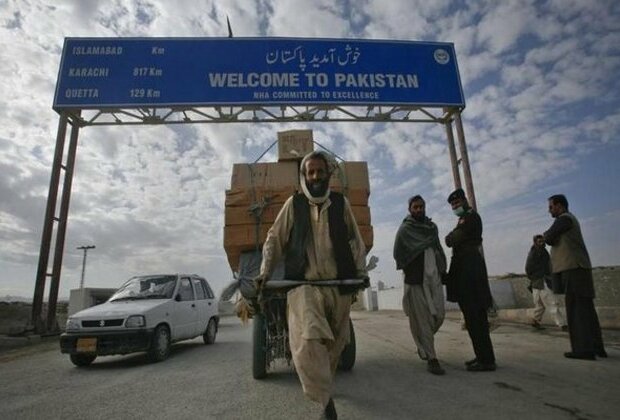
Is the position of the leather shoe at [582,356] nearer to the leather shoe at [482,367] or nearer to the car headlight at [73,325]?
the leather shoe at [482,367]

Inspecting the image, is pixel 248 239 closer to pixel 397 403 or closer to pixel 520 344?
pixel 397 403

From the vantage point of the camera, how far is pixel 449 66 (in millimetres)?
10000

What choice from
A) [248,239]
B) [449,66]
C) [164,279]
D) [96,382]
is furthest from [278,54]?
[96,382]

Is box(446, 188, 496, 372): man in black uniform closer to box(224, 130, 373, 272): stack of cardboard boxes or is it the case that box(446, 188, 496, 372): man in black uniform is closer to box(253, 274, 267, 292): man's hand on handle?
box(224, 130, 373, 272): stack of cardboard boxes

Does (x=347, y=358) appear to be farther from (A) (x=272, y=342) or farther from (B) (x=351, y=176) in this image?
(B) (x=351, y=176)

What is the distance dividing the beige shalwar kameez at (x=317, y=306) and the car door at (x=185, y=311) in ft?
16.8

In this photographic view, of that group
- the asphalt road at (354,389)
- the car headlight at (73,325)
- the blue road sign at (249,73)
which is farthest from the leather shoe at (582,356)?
the car headlight at (73,325)

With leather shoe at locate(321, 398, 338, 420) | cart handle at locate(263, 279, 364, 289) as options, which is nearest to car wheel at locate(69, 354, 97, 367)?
cart handle at locate(263, 279, 364, 289)

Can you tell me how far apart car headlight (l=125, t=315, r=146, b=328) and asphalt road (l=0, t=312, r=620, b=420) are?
626 mm

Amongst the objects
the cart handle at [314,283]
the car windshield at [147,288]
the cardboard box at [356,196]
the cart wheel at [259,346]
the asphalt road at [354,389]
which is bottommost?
the asphalt road at [354,389]

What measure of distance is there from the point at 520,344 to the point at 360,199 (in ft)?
12.7

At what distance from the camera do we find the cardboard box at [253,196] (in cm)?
474

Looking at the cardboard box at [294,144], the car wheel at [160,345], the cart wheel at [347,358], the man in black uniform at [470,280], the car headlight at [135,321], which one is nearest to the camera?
the man in black uniform at [470,280]

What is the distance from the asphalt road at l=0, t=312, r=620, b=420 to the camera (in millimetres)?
3086
